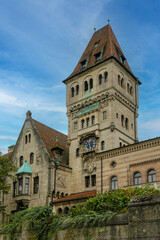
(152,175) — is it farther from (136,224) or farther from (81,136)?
(136,224)

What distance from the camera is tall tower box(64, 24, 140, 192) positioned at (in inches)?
1671

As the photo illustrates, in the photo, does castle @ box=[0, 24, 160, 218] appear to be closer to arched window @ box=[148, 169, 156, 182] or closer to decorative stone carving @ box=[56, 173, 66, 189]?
decorative stone carving @ box=[56, 173, 66, 189]

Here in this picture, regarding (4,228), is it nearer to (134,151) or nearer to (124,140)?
(134,151)

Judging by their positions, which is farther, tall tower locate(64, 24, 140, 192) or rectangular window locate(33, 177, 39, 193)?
rectangular window locate(33, 177, 39, 193)

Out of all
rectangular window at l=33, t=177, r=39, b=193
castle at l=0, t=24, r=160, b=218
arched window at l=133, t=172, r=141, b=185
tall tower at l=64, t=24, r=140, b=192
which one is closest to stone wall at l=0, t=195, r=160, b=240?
arched window at l=133, t=172, r=141, b=185

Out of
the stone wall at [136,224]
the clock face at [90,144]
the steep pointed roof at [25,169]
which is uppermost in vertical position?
the clock face at [90,144]

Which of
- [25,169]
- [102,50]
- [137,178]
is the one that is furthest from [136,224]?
[102,50]

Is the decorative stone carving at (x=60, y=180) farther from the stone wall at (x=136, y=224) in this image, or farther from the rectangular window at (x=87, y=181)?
the stone wall at (x=136, y=224)

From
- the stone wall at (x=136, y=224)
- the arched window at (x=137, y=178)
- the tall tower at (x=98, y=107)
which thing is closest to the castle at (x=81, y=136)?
the tall tower at (x=98, y=107)

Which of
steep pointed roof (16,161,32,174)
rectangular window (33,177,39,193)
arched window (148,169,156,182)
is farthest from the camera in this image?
steep pointed roof (16,161,32,174)

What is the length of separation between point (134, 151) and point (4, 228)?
1835 cm

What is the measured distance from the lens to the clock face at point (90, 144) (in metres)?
A: 42.8

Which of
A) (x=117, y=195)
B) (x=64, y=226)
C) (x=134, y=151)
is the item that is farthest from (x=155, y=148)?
(x=64, y=226)

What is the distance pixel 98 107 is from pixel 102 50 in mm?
10412
